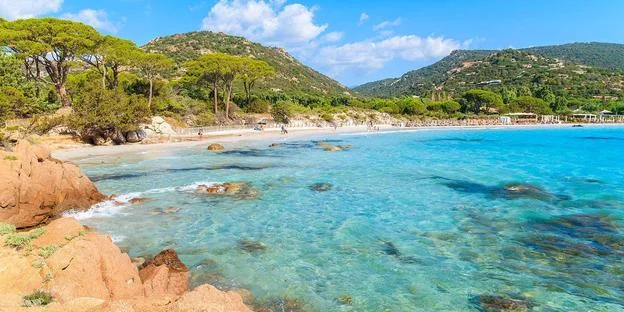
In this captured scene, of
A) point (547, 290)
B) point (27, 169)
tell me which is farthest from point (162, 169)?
point (547, 290)

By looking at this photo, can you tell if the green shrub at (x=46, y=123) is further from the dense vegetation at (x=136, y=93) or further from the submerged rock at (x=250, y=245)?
the submerged rock at (x=250, y=245)

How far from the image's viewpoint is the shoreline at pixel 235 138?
37.0 metres

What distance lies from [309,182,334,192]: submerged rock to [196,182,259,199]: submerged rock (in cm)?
325

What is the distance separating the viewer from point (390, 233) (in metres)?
15.1

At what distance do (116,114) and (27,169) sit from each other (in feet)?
94.5

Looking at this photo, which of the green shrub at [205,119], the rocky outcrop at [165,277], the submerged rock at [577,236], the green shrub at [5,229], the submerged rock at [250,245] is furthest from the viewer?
the green shrub at [205,119]

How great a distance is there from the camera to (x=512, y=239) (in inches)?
561

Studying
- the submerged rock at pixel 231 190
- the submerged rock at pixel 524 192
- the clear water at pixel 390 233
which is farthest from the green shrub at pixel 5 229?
the submerged rock at pixel 524 192

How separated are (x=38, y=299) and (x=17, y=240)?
2.69 m

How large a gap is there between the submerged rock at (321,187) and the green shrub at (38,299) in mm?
16892

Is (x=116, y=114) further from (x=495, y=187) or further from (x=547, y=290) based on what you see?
(x=547, y=290)

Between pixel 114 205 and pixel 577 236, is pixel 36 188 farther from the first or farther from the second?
pixel 577 236

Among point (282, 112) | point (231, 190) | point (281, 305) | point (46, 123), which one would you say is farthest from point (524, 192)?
point (282, 112)

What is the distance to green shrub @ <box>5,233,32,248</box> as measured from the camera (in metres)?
8.25
